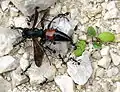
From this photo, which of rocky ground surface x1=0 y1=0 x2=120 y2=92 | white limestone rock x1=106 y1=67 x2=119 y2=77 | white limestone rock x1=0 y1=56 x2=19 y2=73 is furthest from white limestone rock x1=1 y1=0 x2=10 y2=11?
white limestone rock x1=106 y1=67 x2=119 y2=77

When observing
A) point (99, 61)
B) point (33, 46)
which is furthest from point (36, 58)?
point (99, 61)

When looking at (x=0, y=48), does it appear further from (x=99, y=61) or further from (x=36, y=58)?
(x=99, y=61)

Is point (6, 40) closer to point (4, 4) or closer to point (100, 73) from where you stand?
point (4, 4)

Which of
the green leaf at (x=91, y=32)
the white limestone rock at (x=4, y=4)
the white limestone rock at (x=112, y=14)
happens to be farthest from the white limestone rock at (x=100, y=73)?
the white limestone rock at (x=4, y=4)

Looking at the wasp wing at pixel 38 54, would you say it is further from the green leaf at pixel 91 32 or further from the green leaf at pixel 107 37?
the green leaf at pixel 107 37

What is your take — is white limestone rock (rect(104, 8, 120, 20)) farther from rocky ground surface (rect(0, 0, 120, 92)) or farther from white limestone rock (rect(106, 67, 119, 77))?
white limestone rock (rect(106, 67, 119, 77))
